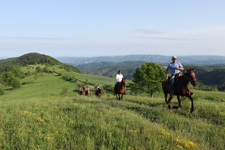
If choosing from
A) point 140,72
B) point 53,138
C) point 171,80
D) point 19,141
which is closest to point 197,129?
point 171,80

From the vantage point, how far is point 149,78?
36.3 meters

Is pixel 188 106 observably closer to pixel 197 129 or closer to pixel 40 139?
pixel 197 129

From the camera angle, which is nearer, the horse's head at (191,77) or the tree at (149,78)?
the horse's head at (191,77)

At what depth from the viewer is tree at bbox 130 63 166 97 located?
3634 cm

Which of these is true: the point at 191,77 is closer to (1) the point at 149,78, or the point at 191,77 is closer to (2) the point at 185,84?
(2) the point at 185,84

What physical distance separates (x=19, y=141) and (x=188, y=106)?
8875 mm

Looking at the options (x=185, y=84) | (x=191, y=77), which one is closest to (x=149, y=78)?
(x=185, y=84)

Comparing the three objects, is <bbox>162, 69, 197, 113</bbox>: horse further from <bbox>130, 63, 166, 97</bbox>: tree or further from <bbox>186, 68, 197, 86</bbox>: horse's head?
<bbox>130, 63, 166, 97</bbox>: tree

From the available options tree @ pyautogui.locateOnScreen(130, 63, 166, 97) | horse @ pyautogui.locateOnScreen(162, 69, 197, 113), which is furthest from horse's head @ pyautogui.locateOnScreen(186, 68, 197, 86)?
tree @ pyautogui.locateOnScreen(130, 63, 166, 97)

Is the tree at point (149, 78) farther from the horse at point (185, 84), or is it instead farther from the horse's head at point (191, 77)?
the horse's head at point (191, 77)

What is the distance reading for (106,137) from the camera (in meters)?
4.04

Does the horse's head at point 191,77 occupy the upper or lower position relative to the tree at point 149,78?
upper

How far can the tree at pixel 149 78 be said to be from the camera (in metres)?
36.3

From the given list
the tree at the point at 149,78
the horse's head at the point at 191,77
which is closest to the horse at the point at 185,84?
the horse's head at the point at 191,77
